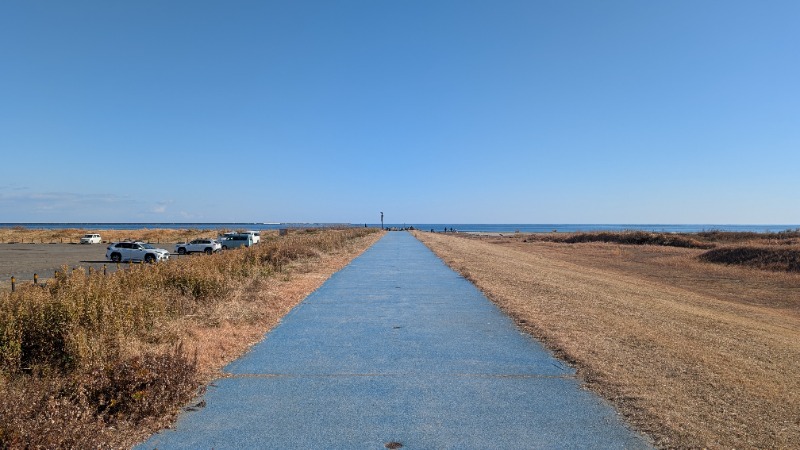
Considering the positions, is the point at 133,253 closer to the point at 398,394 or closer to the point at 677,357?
the point at 398,394

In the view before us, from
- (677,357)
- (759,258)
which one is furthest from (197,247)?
(759,258)

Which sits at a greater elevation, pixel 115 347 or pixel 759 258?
pixel 115 347

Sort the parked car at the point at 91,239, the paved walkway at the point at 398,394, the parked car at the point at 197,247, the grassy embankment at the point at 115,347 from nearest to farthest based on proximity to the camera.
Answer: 1. the grassy embankment at the point at 115,347
2. the paved walkway at the point at 398,394
3. the parked car at the point at 197,247
4. the parked car at the point at 91,239

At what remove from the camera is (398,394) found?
19.0ft

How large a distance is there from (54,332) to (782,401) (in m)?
8.47

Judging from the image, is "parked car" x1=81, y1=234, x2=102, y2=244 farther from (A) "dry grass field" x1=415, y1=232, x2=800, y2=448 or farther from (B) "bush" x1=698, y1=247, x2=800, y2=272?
(B) "bush" x1=698, y1=247, x2=800, y2=272

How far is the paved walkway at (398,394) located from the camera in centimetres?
464

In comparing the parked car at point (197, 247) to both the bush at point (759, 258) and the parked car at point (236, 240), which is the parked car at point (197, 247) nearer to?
the parked car at point (236, 240)

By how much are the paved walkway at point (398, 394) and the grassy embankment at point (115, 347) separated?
0.36 metres

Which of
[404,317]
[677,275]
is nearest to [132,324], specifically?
[404,317]

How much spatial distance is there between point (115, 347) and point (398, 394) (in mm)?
3545

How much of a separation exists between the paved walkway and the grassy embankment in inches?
14.3

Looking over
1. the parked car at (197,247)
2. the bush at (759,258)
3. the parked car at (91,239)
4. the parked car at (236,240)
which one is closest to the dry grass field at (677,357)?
the bush at (759,258)

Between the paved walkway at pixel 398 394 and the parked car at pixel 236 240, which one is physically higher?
the parked car at pixel 236 240
